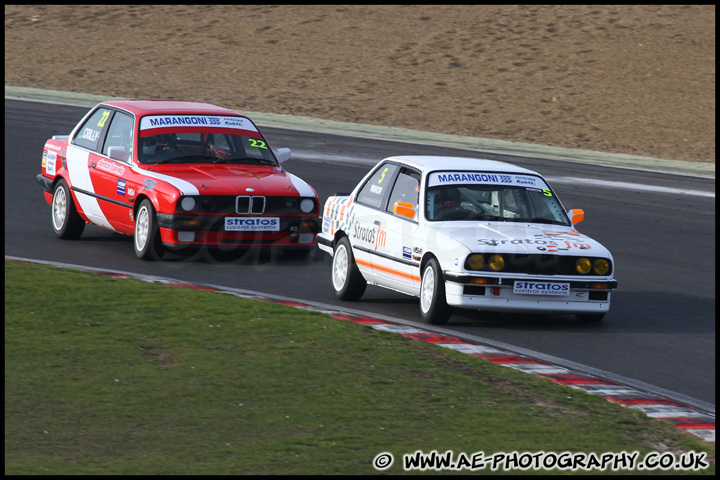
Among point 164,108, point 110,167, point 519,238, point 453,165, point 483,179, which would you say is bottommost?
Answer: point 519,238

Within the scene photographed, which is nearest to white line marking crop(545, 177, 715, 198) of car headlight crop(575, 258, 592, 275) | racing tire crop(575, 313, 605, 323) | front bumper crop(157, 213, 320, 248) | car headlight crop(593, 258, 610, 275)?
front bumper crop(157, 213, 320, 248)

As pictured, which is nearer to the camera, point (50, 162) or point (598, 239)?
point (50, 162)

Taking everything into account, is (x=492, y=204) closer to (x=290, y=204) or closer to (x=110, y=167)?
(x=290, y=204)

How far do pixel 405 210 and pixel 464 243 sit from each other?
87 centimetres

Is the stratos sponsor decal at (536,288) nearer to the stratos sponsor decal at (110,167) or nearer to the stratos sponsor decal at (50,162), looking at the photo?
the stratos sponsor decal at (110,167)

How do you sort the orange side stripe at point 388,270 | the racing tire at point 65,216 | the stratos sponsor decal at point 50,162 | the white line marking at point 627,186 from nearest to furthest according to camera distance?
the orange side stripe at point 388,270, the racing tire at point 65,216, the stratos sponsor decal at point 50,162, the white line marking at point 627,186

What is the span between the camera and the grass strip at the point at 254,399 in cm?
648

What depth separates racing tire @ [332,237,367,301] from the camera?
11.3m

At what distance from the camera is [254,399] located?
7.57m

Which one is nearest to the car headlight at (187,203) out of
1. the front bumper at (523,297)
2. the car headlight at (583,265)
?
the front bumper at (523,297)

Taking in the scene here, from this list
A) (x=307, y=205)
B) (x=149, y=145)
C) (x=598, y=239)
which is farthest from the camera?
(x=598, y=239)

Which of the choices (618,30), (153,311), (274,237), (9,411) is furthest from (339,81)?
(9,411)

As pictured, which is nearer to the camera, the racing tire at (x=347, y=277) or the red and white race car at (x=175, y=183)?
the racing tire at (x=347, y=277)

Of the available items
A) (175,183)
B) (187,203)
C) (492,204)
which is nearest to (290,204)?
(187,203)
